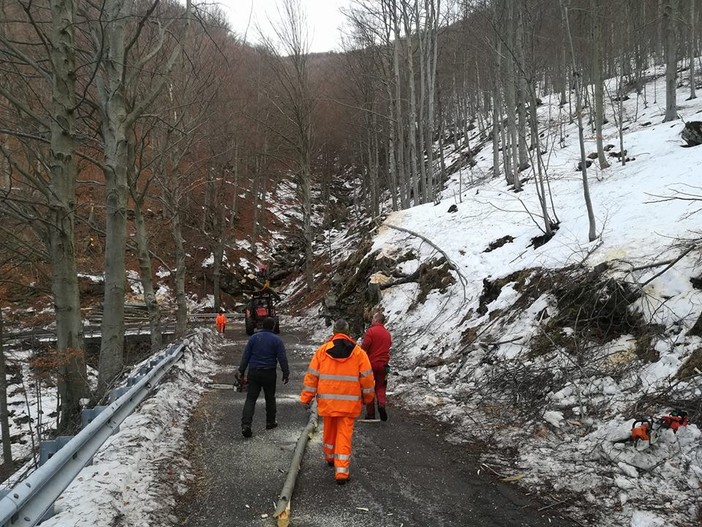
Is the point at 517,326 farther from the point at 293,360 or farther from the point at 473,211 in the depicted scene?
the point at 473,211

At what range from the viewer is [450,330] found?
34.0ft

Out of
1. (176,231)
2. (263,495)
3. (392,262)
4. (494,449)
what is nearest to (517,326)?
(494,449)

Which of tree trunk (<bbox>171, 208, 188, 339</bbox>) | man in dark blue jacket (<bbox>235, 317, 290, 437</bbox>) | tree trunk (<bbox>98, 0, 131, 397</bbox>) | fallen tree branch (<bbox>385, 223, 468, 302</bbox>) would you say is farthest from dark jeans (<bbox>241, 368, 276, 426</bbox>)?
tree trunk (<bbox>171, 208, 188, 339</bbox>)

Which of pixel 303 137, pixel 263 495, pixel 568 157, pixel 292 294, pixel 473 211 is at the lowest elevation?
pixel 292 294

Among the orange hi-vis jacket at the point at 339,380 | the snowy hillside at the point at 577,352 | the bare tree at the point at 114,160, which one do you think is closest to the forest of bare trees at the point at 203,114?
the bare tree at the point at 114,160

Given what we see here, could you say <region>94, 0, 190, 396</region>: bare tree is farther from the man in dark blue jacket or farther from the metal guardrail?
the man in dark blue jacket

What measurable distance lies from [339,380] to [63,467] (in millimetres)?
2674

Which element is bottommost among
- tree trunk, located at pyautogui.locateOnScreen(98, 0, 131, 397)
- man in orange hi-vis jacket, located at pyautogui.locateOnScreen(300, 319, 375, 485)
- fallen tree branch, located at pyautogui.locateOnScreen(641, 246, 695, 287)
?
man in orange hi-vis jacket, located at pyautogui.locateOnScreen(300, 319, 375, 485)

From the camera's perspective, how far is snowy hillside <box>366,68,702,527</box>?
14.5 ft

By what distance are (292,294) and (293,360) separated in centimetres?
1679

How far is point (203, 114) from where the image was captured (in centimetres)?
1310

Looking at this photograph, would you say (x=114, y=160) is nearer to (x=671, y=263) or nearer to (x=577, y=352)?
(x=577, y=352)

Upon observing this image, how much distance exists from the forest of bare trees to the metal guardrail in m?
1.50

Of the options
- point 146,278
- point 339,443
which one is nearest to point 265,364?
point 339,443
